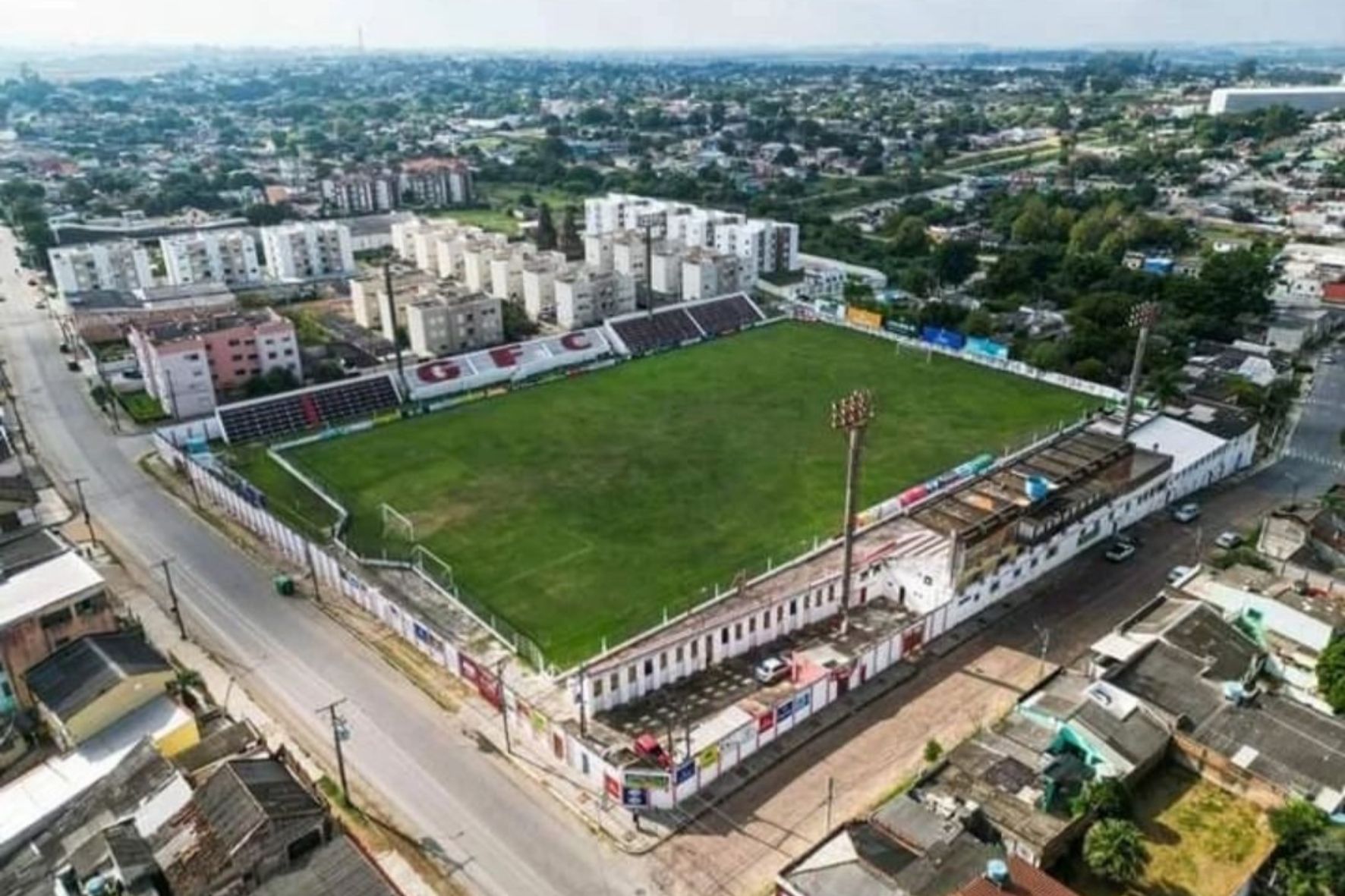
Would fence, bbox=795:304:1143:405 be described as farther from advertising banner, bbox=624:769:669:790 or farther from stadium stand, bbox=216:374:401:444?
advertising banner, bbox=624:769:669:790

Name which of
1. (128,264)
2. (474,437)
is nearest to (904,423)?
(474,437)

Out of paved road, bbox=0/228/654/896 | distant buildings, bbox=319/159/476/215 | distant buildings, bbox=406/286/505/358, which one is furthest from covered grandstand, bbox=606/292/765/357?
distant buildings, bbox=319/159/476/215

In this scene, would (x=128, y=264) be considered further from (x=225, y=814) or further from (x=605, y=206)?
(x=225, y=814)

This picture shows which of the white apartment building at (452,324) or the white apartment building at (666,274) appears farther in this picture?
the white apartment building at (666,274)

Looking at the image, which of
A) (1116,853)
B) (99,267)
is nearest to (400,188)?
(99,267)

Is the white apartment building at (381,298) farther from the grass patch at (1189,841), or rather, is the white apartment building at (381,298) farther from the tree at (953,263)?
the grass patch at (1189,841)

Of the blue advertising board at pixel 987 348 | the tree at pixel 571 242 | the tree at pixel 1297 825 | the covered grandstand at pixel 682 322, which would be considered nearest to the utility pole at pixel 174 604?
the tree at pixel 1297 825
